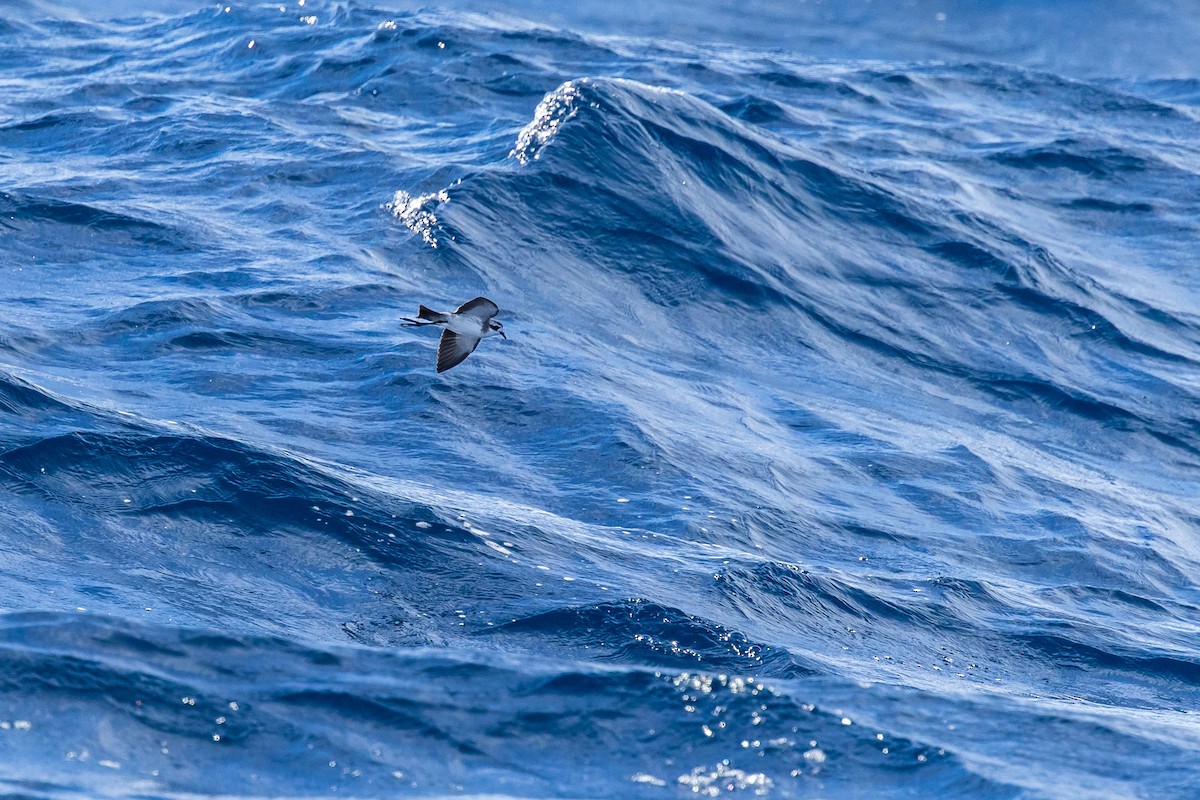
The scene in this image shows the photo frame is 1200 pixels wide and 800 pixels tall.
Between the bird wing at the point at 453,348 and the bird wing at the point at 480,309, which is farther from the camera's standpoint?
the bird wing at the point at 453,348

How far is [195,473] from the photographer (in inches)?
385

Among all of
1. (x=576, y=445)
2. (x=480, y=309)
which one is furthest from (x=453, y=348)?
(x=576, y=445)

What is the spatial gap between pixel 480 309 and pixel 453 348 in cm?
74

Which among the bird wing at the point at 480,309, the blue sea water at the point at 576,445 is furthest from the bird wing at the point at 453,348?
the blue sea water at the point at 576,445

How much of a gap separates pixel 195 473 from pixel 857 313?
8.01 metres

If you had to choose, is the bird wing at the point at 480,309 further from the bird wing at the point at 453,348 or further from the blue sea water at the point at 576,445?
the blue sea water at the point at 576,445

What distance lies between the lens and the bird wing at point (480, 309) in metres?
9.07

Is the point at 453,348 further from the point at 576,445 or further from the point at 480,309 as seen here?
the point at 576,445

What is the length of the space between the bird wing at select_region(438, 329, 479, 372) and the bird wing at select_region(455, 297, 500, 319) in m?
0.47

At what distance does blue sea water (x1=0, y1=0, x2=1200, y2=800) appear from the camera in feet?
22.5

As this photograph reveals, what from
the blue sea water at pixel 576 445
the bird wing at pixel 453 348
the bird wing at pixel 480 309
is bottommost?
the blue sea water at pixel 576 445

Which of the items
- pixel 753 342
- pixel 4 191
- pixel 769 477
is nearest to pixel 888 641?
pixel 769 477

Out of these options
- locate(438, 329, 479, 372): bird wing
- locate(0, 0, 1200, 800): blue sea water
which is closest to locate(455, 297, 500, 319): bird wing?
locate(438, 329, 479, 372): bird wing

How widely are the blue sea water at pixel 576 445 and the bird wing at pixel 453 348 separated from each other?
955 mm
